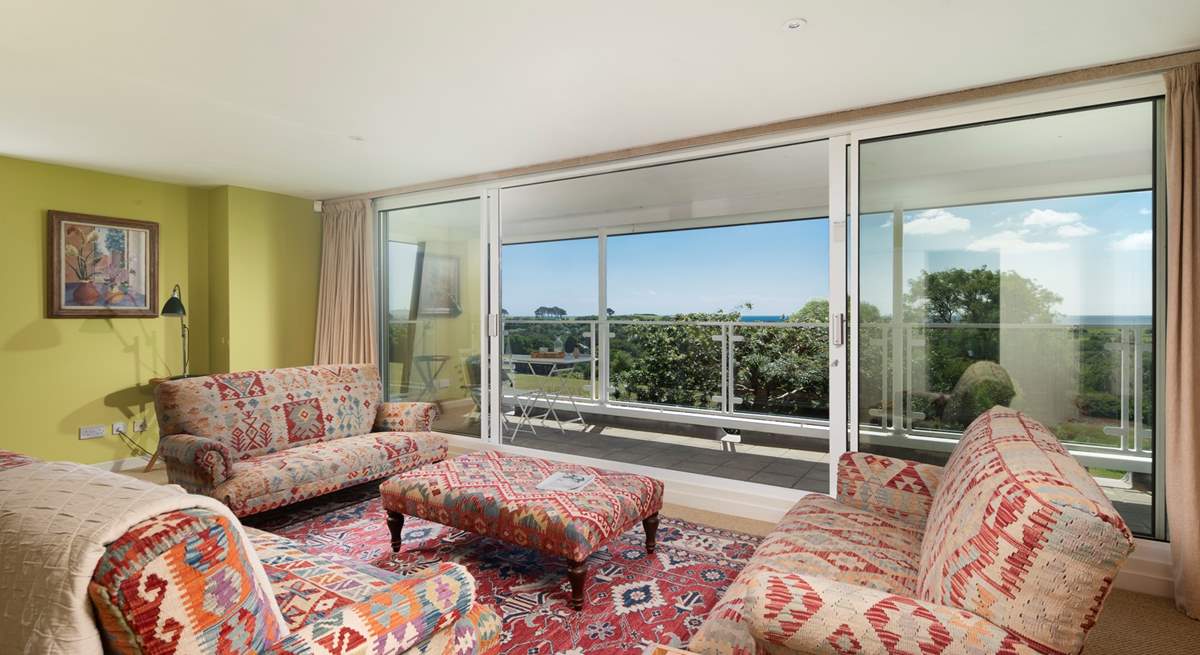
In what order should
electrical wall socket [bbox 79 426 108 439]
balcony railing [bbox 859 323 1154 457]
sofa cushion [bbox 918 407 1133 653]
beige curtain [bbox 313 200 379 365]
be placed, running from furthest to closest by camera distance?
beige curtain [bbox 313 200 379 365] → electrical wall socket [bbox 79 426 108 439] → balcony railing [bbox 859 323 1154 457] → sofa cushion [bbox 918 407 1133 653]

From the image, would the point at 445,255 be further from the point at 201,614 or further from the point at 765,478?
the point at 201,614

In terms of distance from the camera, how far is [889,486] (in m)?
2.42

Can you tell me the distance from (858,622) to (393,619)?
1010mm

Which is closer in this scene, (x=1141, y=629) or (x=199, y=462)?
(x=1141, y=629)

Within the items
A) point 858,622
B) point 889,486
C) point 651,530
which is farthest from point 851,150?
point 858,622

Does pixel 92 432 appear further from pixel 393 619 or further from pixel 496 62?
pixel 393 619

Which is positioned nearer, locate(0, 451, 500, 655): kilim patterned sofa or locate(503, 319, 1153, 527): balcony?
locate(0, 451, 500, 655): kilim patterned sofa

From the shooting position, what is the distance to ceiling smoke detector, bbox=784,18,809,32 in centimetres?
234

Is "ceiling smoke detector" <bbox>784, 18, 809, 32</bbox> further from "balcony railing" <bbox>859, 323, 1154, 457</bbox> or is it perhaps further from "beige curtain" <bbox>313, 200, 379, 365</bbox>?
"beige curtain" <bbox>313, 200, 379, 365</bbox>

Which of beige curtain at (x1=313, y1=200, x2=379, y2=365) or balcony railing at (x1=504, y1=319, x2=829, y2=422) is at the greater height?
beige curtain at (x1=313, y1=200, x2=379, y2=365)

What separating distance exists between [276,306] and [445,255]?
172 centimetres

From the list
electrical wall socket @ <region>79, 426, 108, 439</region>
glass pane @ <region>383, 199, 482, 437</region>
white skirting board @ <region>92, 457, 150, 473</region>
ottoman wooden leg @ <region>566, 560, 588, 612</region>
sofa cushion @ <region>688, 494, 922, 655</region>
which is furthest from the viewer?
glass pane @ <region>383, 199, 482, 437</region>

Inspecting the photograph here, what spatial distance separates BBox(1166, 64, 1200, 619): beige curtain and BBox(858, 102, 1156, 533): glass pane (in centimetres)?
17

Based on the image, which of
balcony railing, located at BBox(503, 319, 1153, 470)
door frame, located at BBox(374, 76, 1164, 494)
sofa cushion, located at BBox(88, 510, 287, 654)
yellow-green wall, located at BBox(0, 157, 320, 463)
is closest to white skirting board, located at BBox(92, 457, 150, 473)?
yellow-green wall, located at BBox(0, 157, 320, 463)
